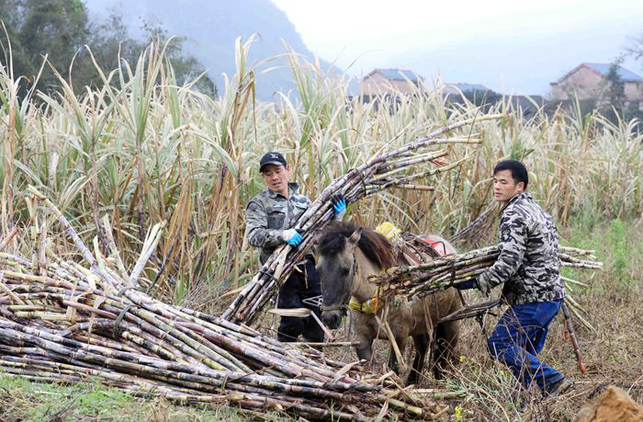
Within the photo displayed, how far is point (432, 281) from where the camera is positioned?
4.31 m

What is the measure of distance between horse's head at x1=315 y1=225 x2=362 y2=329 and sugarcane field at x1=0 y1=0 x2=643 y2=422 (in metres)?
0.01

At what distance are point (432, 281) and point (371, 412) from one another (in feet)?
3.64

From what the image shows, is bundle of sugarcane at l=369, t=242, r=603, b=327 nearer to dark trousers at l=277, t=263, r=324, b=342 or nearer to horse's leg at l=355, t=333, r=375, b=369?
horse's leg at l=355, t=333, r=375, b=369

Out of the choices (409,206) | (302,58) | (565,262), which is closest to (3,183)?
(302,58)

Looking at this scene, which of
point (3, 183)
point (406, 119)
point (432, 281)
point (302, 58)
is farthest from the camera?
point (406, 119)

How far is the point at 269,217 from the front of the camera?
4973 millimetres

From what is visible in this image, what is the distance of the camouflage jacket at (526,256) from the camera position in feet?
13.8

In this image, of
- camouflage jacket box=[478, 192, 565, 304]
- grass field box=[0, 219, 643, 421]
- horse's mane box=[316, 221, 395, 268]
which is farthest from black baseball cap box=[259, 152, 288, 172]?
camouflage jacket box=[478, 192, 565, 304]

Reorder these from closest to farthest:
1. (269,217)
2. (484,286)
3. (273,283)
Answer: (484,286)
(273,283)
(269,217)

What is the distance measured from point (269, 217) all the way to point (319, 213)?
14.8 inches

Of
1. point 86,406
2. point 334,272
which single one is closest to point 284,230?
point 334,272

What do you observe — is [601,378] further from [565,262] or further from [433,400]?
[433,400]

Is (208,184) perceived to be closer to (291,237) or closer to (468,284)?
(291,237)

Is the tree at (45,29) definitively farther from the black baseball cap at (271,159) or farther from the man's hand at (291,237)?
the man's hand at (291,237)
